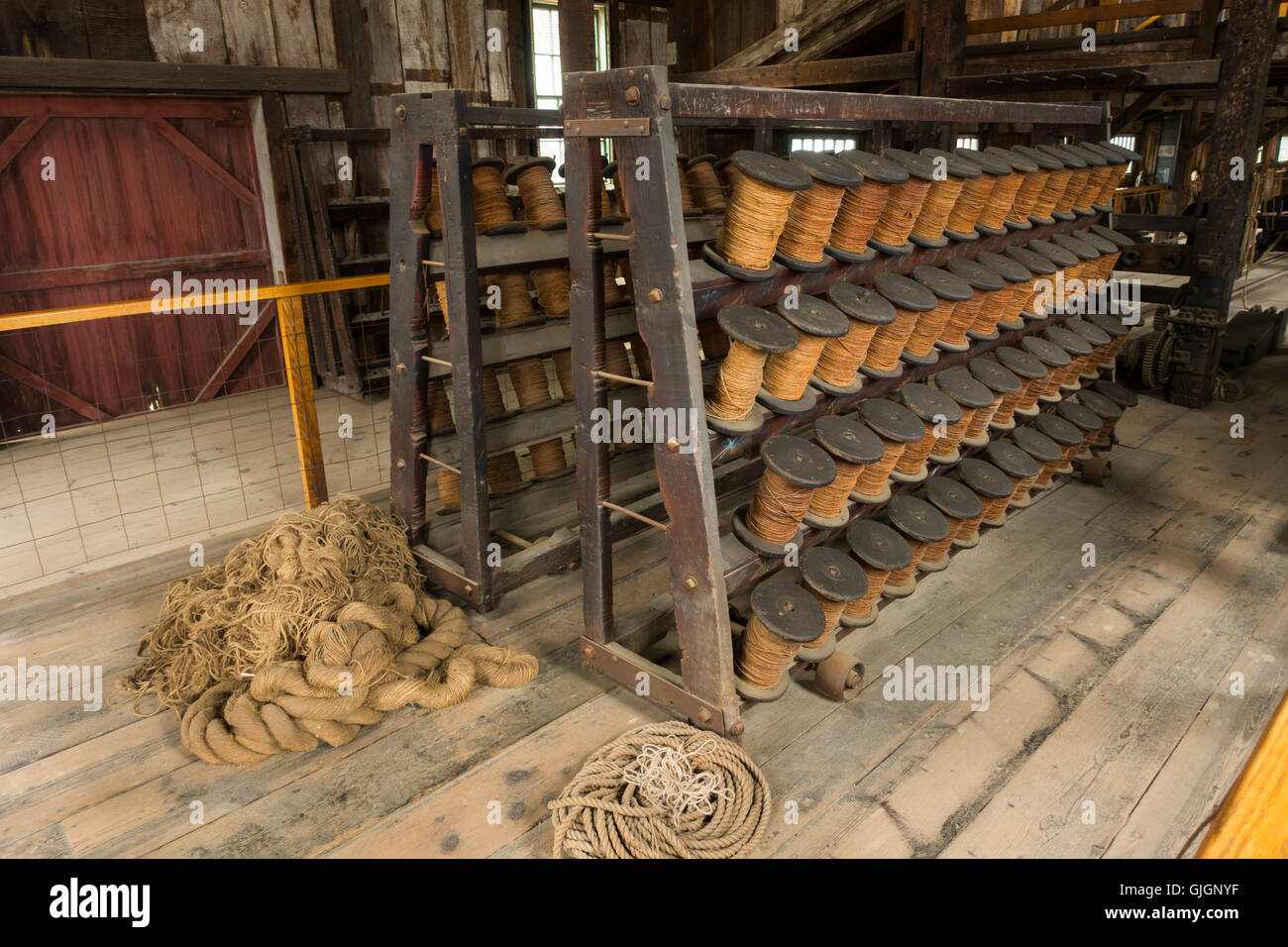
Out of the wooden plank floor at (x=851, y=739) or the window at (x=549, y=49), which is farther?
the window at (x=549, y=49)

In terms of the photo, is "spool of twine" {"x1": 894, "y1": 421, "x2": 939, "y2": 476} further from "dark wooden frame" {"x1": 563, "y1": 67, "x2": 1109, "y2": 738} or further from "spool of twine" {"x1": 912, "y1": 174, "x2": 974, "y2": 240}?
"spool of twine" {"x1": 912, "y1": 174, "x2": 974, "y2": 240}

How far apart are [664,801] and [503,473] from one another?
7.73 feet

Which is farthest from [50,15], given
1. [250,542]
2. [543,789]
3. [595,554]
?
[543,789]

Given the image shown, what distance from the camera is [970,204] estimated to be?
4105 mm

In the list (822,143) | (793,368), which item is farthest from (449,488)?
(822,143)

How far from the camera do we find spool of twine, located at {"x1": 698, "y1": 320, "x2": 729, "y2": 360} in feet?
16.3

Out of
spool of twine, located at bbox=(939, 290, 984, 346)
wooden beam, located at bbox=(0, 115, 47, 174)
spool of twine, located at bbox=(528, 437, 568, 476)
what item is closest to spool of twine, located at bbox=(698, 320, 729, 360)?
spool of twine, located at bbox=(528, 437, 568, 476)

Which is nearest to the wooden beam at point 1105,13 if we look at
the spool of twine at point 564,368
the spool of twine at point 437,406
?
the spool of twine at point 564,368

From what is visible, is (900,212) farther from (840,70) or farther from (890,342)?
(840,70)

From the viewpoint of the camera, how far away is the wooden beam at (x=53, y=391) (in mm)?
6652

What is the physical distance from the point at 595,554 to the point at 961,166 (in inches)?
93.4

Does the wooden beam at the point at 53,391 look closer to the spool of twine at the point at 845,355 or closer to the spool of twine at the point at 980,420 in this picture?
the spool of twine at the point at 845,355

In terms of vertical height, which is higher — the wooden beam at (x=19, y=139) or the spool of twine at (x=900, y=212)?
the wooden beam at (x=19, y=139)

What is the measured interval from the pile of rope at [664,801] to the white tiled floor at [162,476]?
307 centimetres
